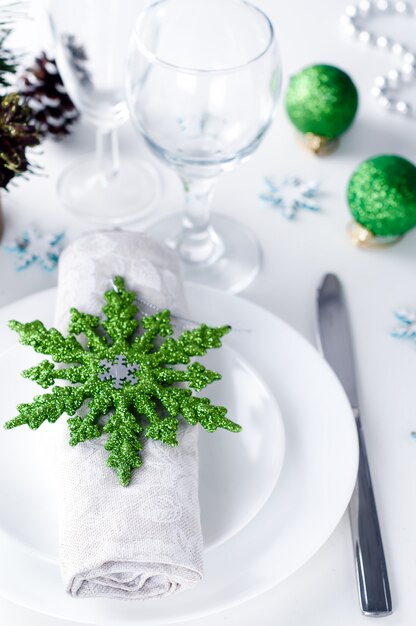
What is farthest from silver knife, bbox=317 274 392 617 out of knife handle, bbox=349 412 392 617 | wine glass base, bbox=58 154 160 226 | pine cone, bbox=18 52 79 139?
pine cone, bbox=18 52 79 139

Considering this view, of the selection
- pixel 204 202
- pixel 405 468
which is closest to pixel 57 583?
pixel 405 468

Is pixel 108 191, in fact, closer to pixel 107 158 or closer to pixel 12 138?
pixel 107 158

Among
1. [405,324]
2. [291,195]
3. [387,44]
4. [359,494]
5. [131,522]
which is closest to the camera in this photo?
[131,522]

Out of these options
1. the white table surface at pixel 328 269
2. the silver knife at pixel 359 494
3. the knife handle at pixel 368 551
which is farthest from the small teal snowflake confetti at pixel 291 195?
the knife handle at pixel 368 551

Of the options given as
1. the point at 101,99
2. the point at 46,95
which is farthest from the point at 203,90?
the point at 46,95

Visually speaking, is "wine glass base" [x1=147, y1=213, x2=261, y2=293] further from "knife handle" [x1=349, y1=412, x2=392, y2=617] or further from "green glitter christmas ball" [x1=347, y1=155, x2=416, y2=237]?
"knife handle" [x1=349, y1=412, x2=392, y2=617]

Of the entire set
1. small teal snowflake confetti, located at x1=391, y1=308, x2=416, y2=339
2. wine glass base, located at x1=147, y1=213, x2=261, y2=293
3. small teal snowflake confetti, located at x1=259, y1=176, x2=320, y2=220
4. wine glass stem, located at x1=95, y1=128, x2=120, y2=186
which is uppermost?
wine glass stem, located at x1=95, y1=128, x2=120, y2=186
